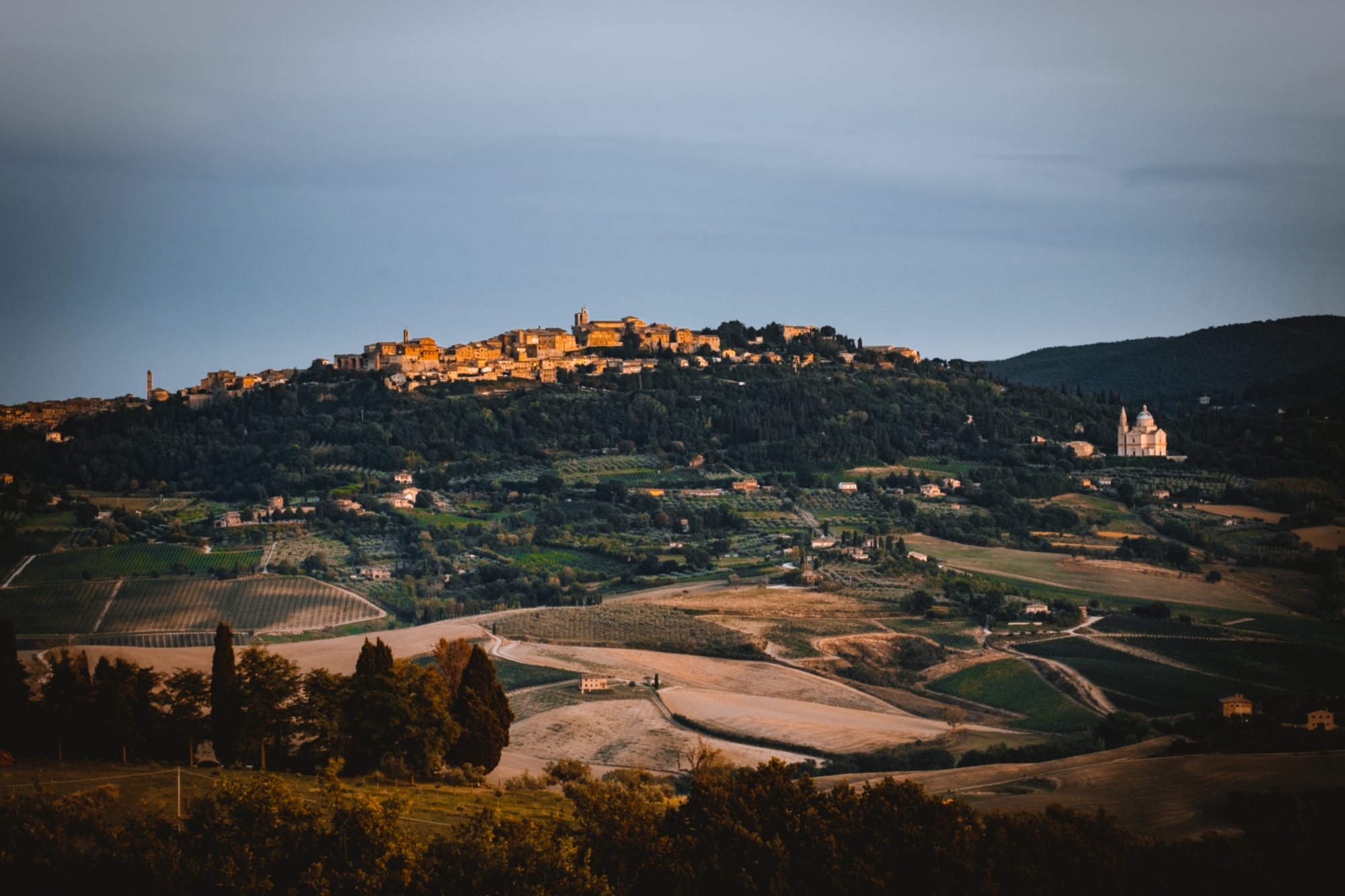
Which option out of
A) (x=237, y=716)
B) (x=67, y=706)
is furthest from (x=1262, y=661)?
(x=67, y=706)

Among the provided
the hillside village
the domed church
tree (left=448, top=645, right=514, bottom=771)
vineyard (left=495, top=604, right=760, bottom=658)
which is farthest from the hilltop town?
tree (left=448, top=645, right=514, bottom=771)

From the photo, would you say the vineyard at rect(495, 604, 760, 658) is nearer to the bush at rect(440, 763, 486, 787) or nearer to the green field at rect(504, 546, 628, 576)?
the green field at rect(504, 546, 628, 576)

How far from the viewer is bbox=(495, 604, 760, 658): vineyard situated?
2168 inches

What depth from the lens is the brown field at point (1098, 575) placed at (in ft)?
207

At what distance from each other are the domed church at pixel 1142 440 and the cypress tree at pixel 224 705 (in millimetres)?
71217

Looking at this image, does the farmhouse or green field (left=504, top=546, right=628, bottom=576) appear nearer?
the farmhouse

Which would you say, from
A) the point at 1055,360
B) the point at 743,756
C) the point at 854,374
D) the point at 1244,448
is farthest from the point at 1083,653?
the point at 1055,360

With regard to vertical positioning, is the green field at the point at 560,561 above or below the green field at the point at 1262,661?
above

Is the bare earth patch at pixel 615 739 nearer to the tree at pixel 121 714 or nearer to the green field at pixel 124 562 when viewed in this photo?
the tree at pixel 121 714

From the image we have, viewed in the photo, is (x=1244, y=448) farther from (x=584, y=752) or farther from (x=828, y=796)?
(x=828, y=796)

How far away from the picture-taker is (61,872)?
2130 centimetres

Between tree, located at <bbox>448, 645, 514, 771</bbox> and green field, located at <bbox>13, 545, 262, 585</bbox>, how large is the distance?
3569 cm

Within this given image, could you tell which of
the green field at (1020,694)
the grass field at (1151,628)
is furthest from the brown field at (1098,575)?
the green field at (1020,694)

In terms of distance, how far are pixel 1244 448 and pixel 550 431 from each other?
149 ft
